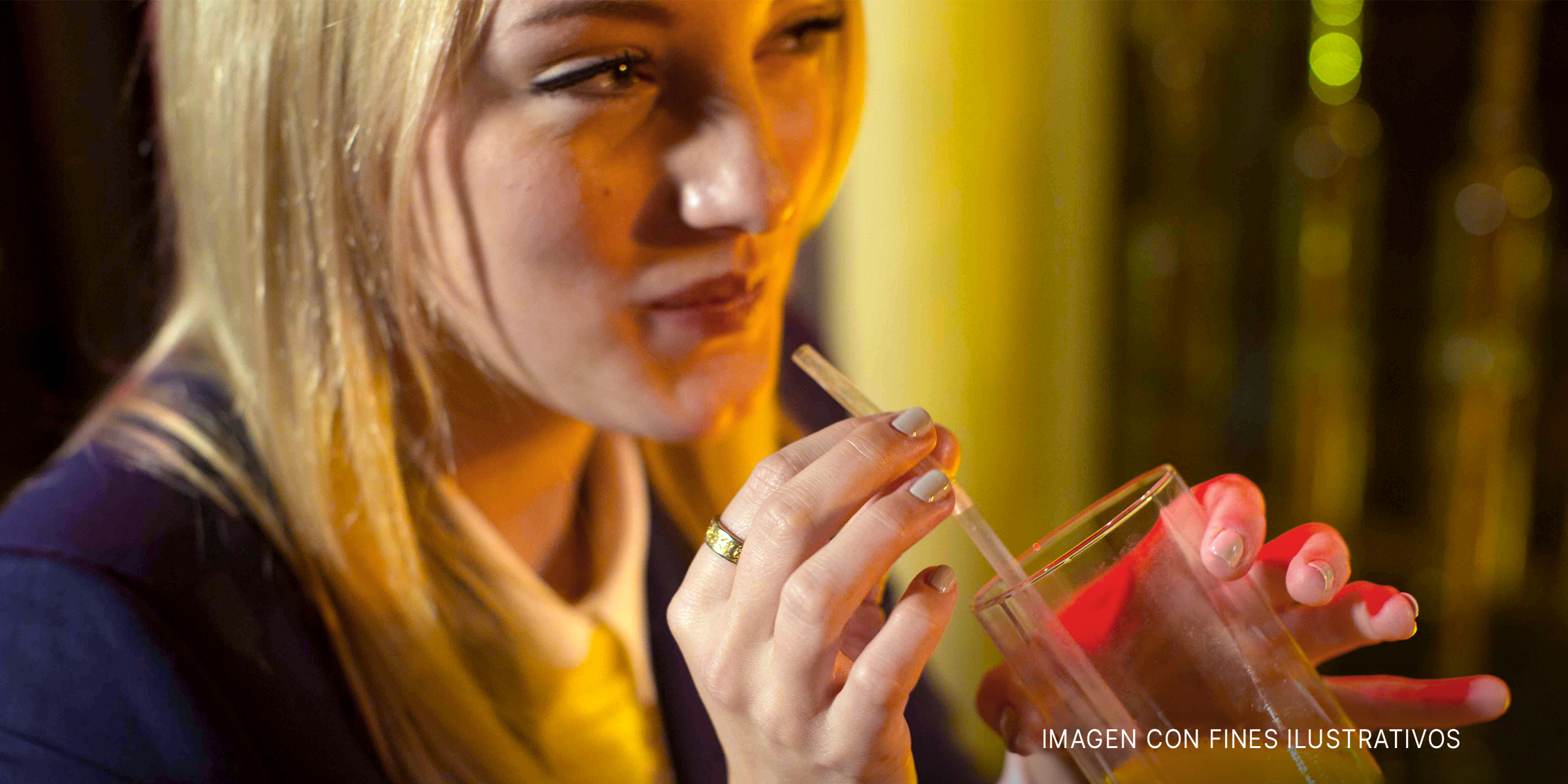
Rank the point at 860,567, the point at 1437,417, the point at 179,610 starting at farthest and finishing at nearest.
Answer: the point at 1437,417, the point at 179,610, the point at 860,567

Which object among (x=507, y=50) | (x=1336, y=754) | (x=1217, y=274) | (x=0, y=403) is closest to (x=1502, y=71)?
(x=1217, y=274)

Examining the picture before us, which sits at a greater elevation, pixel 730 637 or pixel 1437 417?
pixel 730 637

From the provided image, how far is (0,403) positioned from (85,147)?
0.17 m

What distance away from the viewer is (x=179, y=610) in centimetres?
41

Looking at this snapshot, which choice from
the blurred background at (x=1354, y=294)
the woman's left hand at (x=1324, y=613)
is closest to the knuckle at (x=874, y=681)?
the woman's left hand at (x=1324, y=613)

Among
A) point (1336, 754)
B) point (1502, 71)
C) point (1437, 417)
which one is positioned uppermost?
point (1502, 71)

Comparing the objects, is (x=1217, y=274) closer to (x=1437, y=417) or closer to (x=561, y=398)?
(x=1437, y=417)

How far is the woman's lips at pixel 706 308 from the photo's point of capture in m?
0.38

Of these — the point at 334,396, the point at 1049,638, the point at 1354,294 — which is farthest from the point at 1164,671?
the point at 1354,294

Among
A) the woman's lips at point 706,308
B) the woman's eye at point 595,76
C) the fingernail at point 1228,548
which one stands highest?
the woman's eye at point 595,76

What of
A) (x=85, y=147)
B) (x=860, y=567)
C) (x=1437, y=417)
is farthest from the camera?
(x=1437, y=417)

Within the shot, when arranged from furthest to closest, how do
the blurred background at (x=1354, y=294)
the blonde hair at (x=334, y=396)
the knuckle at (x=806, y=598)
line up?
the blurred background at (x=1354, y=294)
the blonde hair at (x=334, y=396)
the knuckle at (x=806, y=598)

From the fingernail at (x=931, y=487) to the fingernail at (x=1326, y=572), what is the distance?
15 centimetres

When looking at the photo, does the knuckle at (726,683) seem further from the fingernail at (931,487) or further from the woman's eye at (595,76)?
the woman's eye at (595,76)
